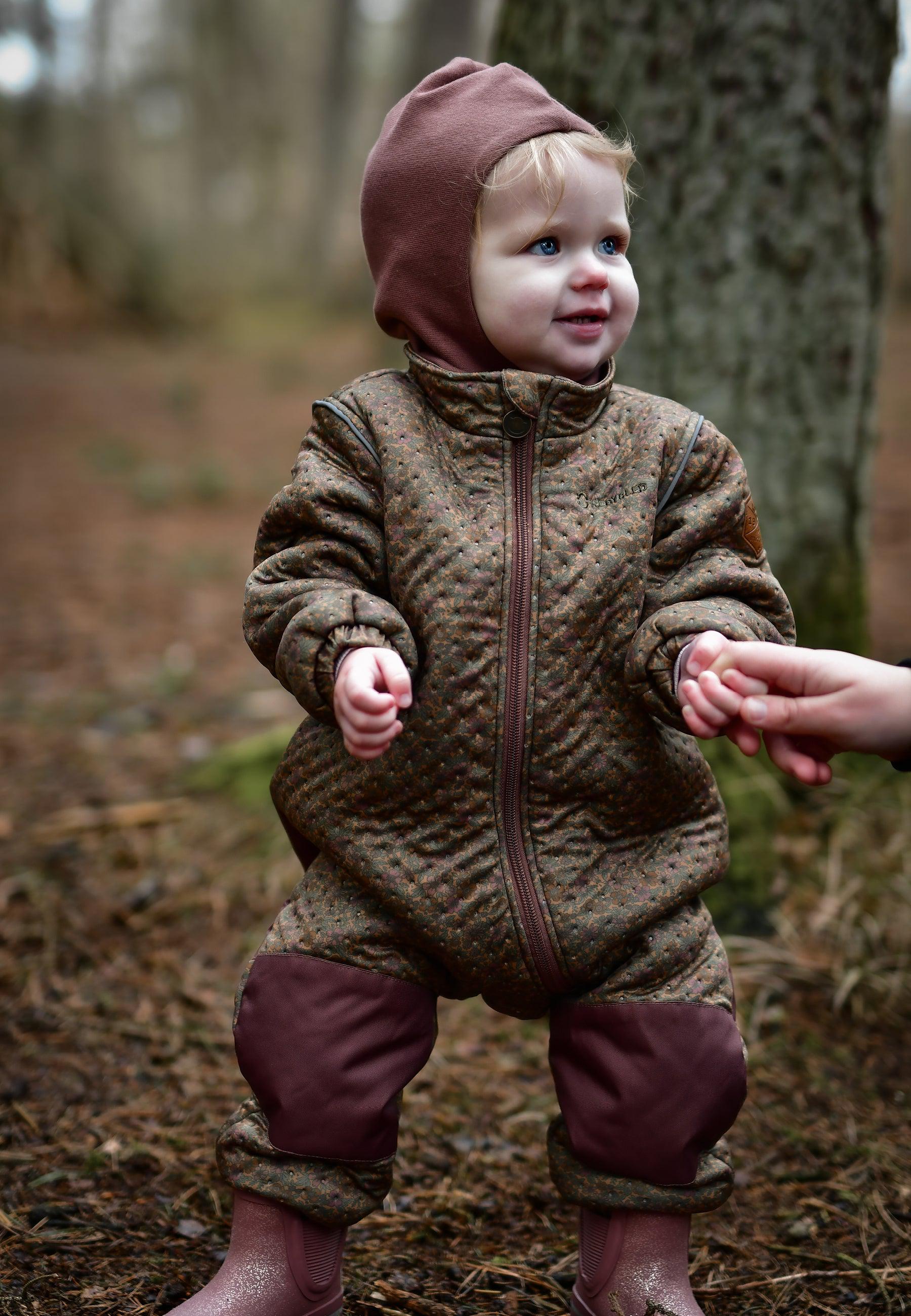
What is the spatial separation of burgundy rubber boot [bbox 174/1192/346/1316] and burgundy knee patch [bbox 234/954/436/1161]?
0.41 ft

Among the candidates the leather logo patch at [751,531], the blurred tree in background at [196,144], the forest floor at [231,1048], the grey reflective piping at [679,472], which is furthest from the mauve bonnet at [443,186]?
the blurred tree in background at [196,144]

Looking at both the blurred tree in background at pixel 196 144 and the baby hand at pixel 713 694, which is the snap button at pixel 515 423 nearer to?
the baby hand at pixel 713 694

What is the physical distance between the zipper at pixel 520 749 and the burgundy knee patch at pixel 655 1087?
0.43ft

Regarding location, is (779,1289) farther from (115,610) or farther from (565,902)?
(115,610)

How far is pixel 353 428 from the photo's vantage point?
177 centimetres

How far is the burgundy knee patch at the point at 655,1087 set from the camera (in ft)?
5.57

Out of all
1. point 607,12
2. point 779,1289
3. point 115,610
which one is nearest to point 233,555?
point 115,610

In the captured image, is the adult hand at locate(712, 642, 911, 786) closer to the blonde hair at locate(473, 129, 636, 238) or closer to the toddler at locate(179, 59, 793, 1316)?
the toddler at locate(179, 59, 793, 1316)

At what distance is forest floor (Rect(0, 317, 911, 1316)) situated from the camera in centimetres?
195

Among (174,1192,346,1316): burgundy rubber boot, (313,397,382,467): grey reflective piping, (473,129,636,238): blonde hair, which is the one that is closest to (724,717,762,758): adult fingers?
(313,397,382,467): grey reflective piping

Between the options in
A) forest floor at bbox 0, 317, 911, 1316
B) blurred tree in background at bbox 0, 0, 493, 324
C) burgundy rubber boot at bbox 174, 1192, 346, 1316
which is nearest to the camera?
burgundy rubber boot at bbox 174, 1192, 346, 1316

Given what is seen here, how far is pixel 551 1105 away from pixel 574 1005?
82 centimetres

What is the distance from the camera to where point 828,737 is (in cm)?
152

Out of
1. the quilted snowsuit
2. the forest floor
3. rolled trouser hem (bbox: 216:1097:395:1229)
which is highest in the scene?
the quilted snowsuit
